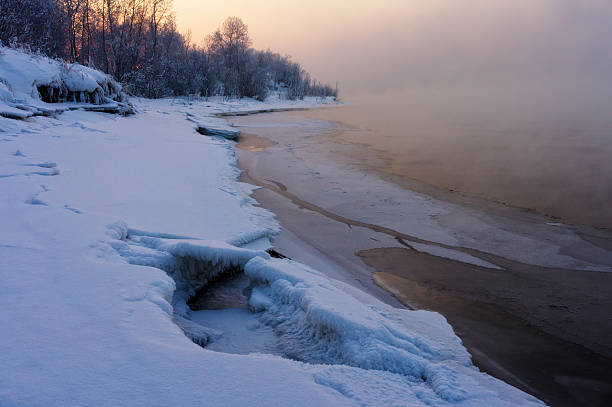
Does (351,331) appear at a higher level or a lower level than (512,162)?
lower

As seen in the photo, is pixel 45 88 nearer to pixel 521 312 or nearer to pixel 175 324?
pixel 175 324

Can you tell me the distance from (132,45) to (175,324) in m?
30.3

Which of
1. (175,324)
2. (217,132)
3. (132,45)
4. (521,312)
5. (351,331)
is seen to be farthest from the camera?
(132,45)

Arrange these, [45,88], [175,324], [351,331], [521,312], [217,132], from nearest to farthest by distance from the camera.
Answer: [175,324]
[351,331]
[521,312]
[45,88]
[217,132]

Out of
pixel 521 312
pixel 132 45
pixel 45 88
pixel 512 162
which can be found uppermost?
pixel 132 45

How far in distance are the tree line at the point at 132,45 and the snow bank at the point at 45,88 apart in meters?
4.22

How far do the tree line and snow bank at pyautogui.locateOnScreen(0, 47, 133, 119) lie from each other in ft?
13.8

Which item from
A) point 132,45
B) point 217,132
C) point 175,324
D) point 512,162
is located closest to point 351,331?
point 175,324

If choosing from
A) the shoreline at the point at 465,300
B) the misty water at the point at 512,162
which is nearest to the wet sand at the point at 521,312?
the shoreline at the point at 465,300

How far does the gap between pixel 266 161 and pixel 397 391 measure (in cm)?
968

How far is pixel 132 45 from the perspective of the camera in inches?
1091

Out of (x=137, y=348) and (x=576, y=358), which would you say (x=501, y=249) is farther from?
(x=137, y=348)

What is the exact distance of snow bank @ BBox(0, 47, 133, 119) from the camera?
32.3 ft

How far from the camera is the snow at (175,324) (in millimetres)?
1768
